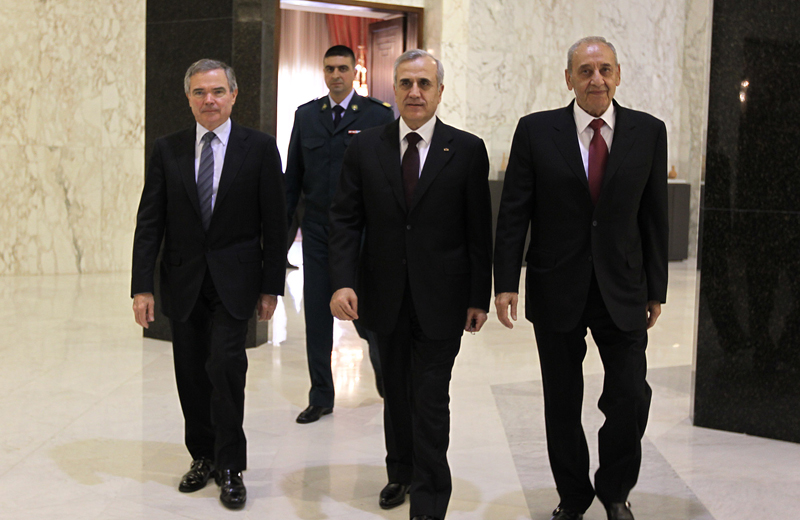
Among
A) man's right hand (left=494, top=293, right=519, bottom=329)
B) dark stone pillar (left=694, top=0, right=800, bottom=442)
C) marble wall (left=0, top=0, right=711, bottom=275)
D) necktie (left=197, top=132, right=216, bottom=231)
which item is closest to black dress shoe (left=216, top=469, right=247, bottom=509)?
necktie (left=197, top=132, right=216, bottom=231)

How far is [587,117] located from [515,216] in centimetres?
42

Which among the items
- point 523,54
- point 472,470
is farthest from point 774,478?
point 523,54

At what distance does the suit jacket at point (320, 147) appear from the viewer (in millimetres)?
4594

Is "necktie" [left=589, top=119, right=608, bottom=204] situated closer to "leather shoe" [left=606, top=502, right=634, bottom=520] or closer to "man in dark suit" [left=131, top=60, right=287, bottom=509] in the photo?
"leather shoe" [left=606, top=502, right=634, bottom=520]

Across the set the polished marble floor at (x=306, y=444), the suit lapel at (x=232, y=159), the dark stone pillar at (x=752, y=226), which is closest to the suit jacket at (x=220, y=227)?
the suit lapel at (x=232, y=159)

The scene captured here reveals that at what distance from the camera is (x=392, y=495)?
332cm

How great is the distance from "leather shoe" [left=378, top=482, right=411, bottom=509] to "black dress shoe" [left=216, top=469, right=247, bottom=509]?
1.70 feet

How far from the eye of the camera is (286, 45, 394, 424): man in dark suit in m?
4.55

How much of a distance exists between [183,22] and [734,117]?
3765 millimetres

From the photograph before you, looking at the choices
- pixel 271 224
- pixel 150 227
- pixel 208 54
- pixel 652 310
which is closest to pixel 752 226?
pixel 652 310

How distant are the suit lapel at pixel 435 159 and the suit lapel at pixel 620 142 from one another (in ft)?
1.75

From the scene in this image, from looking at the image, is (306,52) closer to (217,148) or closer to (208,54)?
(208,54)

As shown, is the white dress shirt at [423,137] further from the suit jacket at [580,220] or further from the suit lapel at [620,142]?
the suit lapel at [620,142]

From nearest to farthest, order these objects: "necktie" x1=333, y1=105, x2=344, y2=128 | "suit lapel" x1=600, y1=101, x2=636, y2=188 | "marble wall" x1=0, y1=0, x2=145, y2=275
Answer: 1. "suit lapel" x1=600, y1=101, x2=636, y2=188
2. "necktie" x1=333, y1=105, x2=344, y2=128
3. "marble wall" x1=0, y1=0, x2=145, y2=275
